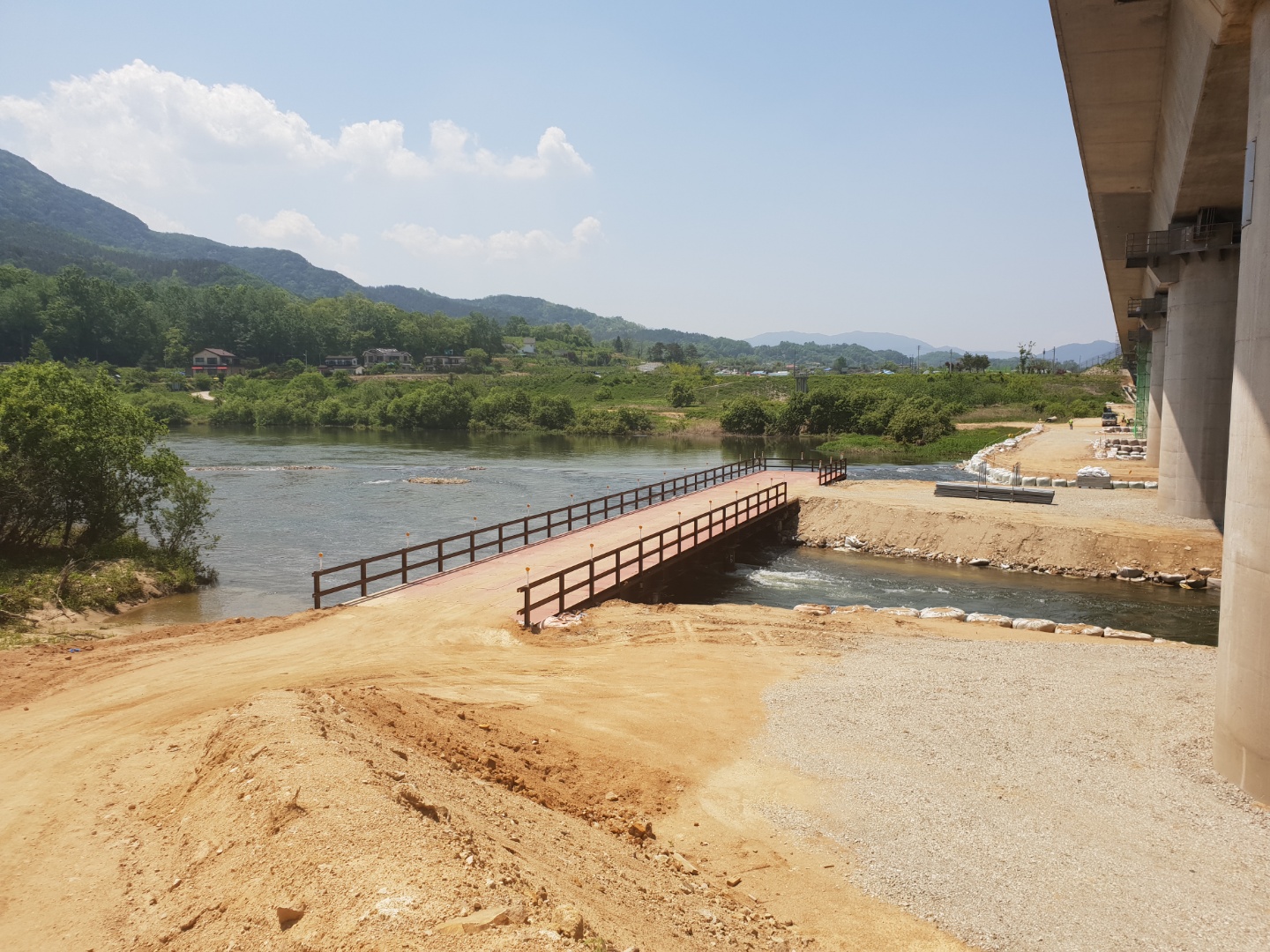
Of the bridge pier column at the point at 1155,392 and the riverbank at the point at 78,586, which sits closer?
the riverbank at the point at 78,586

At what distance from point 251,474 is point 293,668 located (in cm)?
4574

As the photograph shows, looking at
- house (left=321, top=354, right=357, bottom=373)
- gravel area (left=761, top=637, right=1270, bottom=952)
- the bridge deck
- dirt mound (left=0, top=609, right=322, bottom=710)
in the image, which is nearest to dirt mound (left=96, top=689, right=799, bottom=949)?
gravel area (left=761, top=637, right=1270, bottom=952)

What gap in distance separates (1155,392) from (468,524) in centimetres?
3911

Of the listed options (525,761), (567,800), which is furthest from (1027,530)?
(567,800)

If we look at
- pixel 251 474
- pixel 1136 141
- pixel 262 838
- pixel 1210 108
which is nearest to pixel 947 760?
pixel 262 838

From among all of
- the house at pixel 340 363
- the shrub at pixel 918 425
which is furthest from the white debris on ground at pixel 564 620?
the house at pixel 340 363

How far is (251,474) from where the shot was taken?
55281 millimetres

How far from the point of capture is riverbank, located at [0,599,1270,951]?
21.0 feet

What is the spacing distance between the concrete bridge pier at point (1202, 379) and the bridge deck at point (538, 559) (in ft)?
47.9

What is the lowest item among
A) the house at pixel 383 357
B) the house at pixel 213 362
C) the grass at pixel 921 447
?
the grass at pixel 921 447

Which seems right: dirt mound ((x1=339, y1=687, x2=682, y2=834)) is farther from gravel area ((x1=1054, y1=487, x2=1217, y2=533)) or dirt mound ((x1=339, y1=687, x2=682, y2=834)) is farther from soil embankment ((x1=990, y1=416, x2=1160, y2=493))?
soil embankment ((x1=990, y1=416, x2=1160, y2=493))

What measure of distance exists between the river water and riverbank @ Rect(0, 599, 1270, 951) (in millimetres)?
9133

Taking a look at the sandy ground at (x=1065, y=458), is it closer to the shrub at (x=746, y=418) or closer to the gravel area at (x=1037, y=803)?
the gravel area at (x=1037, y=803)

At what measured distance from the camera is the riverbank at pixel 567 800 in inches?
252
